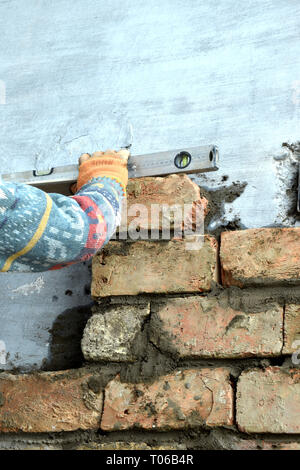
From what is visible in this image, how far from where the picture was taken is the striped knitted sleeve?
931mm

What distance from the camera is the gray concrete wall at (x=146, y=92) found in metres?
1.28

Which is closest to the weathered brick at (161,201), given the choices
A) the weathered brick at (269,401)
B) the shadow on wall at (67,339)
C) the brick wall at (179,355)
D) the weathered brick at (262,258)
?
the brick wall at (179,355)

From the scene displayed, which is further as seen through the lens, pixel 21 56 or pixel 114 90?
pixel 21 56

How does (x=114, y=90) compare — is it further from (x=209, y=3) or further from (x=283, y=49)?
(x=283, y=49)

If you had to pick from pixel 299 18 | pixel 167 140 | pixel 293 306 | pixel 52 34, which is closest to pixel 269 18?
pixel 299 18

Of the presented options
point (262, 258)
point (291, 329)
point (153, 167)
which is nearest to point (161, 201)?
point (153, 167)

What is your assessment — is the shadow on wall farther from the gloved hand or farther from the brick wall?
the gloved hand

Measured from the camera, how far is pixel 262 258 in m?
1.12

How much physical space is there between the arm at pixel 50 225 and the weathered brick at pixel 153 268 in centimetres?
16

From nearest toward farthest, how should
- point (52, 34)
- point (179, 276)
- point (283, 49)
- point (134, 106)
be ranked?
point (179, 276) → point (283, 49) → point (134, 106) → point (52, 34)

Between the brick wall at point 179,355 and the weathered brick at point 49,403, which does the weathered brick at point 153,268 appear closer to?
the brick wall at point 179,355

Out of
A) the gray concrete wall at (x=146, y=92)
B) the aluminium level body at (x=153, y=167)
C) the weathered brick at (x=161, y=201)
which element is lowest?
the weathered brick at (x=161, y=201)

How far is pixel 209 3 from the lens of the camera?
1418 mm

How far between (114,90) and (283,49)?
1.29 feet
